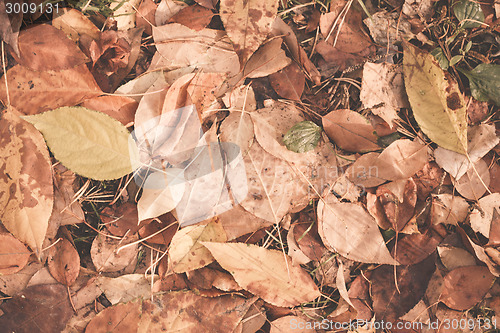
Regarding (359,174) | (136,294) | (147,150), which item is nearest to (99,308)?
(136,294)

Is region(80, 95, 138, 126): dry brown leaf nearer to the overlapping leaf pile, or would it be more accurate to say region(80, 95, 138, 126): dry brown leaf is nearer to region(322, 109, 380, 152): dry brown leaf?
the overlapping leaf pile

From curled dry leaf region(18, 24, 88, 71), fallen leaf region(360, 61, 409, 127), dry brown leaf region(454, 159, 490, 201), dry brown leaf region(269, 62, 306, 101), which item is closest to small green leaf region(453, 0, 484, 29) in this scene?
fallen leaf region(360, 61, 409, 127)

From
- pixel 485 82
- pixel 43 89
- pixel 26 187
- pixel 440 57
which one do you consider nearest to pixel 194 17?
pixel 43 89

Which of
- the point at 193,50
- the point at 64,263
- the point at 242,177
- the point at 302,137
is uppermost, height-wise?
the point at 193,50

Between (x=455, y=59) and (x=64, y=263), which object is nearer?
(x=64, y=263)

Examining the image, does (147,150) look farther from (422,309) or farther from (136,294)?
(422,309)

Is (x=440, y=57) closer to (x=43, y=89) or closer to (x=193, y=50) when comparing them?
(x=193, y=50)

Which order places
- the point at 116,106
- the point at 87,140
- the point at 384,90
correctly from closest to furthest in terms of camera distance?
the point at 87,140 → the point at 116,106 → the point at 384,90
